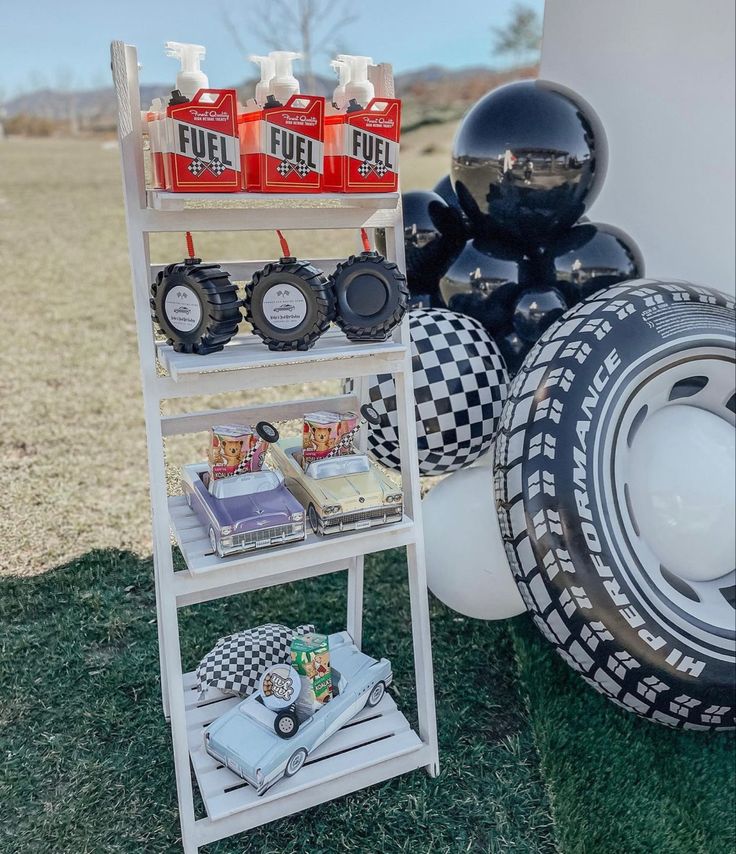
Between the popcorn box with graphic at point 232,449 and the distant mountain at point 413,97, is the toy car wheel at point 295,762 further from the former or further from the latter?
the distant mountain at point 413,97

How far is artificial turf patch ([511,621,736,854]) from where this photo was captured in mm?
1687

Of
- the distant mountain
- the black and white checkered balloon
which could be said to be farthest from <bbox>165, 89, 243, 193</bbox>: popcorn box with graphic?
the distant mountain

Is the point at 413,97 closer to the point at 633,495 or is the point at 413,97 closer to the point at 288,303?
the point at 633,495

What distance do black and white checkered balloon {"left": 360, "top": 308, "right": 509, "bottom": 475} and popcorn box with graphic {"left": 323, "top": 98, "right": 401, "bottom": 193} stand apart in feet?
2.20

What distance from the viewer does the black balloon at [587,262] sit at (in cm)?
226

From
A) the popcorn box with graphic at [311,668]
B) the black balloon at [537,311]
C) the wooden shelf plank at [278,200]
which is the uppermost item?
the wooden shelf plank at [278,200]

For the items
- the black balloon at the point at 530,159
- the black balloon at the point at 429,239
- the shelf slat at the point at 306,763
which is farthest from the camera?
the black balloon at the point at 429,239

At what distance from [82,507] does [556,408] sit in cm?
188

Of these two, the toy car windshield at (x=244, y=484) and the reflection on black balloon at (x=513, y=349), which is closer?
the toy car windshield at (x=244, y=484)

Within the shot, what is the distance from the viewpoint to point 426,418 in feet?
6.57

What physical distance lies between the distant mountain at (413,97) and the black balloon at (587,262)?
14.9 metres

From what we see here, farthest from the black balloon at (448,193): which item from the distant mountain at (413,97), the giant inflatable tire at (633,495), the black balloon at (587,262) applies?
the distant mountain at (413,97)

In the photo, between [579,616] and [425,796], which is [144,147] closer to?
[579,616]

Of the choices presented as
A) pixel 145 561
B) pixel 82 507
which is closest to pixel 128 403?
pixel 82 507
